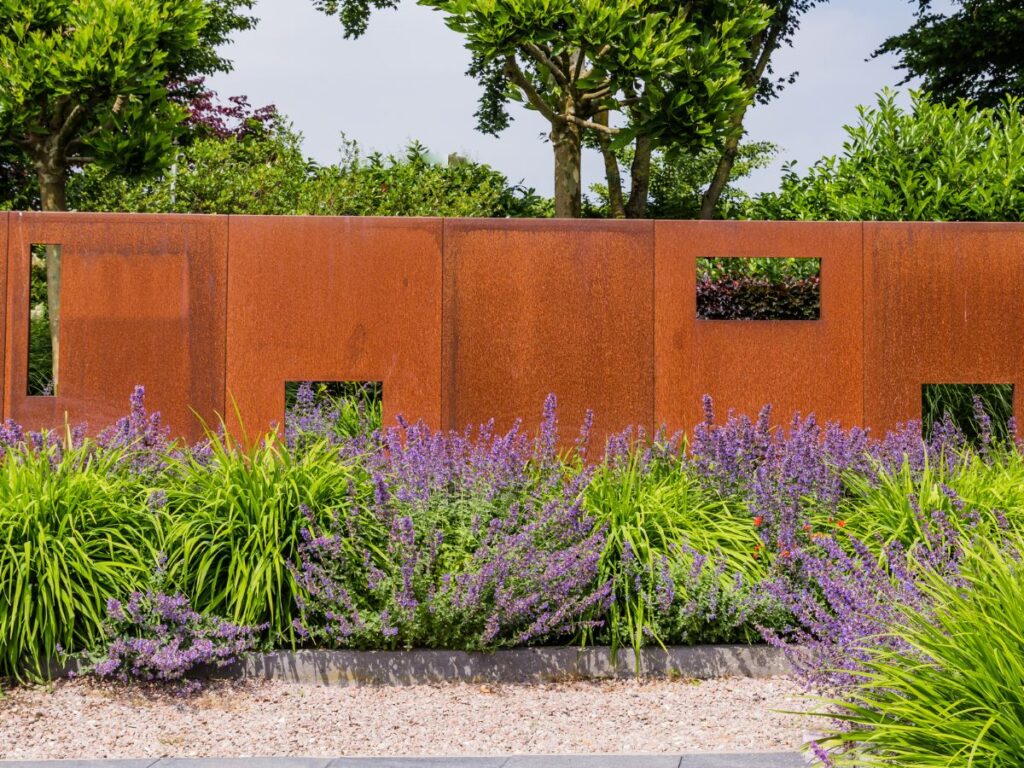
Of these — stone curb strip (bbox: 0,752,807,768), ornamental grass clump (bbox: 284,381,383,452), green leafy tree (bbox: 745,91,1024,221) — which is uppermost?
green leafy tree (bbox: 745,91,1024,221)

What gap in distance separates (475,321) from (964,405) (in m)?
3.77

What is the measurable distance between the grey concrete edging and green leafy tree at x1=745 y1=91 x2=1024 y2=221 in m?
5.00

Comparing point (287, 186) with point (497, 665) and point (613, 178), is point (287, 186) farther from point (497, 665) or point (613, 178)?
point (497, 665)

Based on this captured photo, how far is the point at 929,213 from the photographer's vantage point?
27.9 feet

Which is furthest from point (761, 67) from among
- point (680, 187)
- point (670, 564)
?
point (670, 564)

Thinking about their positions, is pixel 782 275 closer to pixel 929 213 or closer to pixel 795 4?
pixel 929 213

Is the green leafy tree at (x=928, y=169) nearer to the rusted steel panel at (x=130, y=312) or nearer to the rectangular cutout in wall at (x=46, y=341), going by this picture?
the rusted steel panel at (x=130, y=312)

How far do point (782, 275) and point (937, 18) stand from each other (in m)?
12.2

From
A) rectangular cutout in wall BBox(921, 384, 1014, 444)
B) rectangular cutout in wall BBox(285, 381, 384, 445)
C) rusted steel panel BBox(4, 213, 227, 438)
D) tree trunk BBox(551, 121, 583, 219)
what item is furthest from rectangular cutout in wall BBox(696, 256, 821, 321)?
rusted steel panel BBox(4, 213, 227, 438)

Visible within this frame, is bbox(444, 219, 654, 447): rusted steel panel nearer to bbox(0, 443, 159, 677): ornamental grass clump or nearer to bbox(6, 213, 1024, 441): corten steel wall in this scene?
bbox(6, 213, 1024, 441): corten steel wall

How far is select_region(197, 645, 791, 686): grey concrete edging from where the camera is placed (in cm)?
455

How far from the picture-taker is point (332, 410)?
7.48 metres

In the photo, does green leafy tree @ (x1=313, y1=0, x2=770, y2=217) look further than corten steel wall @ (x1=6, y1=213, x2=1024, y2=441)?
Yes

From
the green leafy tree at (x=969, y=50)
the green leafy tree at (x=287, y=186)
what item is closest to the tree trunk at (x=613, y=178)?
the green leafy tree at (x=287, y=186)
